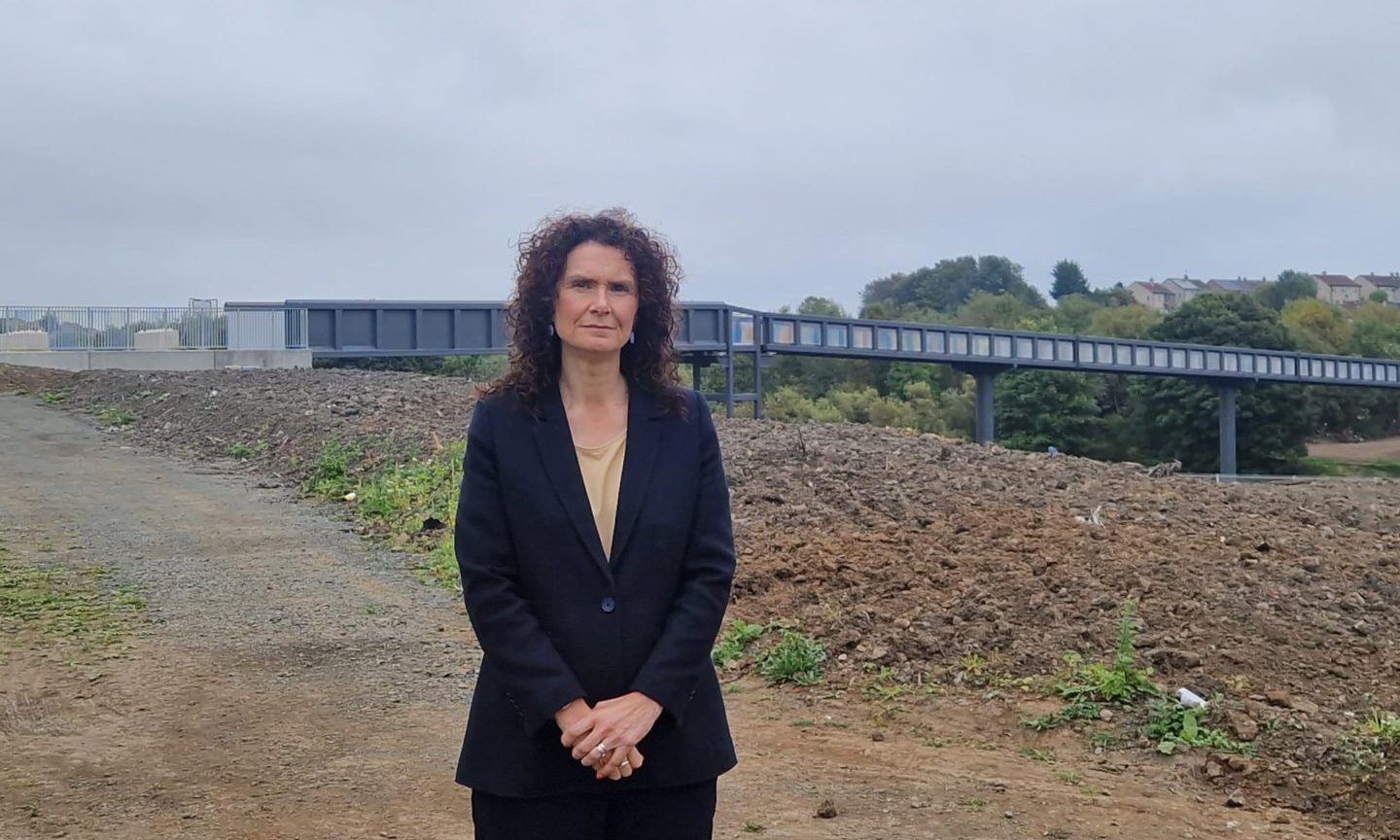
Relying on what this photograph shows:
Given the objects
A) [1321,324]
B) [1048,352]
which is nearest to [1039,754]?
[1048,352]

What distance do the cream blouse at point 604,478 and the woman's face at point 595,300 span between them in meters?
0.22

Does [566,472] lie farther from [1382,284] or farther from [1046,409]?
[1382,284]

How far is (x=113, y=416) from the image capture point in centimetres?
1969

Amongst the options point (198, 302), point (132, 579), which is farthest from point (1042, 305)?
point (132, 579)

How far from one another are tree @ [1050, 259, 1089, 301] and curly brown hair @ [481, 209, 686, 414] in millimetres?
144784

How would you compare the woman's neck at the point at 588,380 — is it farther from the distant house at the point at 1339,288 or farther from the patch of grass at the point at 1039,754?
the distant house at the point at 1339,288

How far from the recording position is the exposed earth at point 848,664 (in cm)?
518

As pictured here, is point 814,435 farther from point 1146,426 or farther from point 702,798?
point 1146,426

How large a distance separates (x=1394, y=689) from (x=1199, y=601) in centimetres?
127

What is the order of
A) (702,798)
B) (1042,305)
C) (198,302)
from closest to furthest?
1. (702,798)
2. (198,302)
3. (1042,305)

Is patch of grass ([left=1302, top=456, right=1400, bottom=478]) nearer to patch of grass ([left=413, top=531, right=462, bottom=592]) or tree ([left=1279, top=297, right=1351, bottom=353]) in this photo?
tree ([left=1279, top=297, right=1351, bottom=353])

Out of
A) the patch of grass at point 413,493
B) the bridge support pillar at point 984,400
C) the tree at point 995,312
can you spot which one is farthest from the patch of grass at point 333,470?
the tree at point 995,312

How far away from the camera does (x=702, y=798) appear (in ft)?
9.72

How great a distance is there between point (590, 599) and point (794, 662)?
4397 mm
